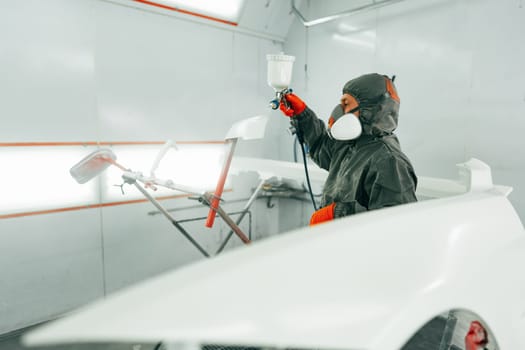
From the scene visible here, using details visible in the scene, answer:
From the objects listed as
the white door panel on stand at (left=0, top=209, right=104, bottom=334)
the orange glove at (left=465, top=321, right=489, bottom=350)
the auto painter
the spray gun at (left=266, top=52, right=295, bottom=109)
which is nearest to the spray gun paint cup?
the spray gun at (left=266, top=52, right=295, bottom=109)

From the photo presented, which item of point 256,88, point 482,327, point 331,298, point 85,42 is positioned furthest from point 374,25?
point 331,298

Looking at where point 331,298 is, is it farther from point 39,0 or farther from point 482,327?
point 39,0

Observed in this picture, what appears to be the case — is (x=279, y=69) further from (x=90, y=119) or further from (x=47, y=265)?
(x=47, y=265)

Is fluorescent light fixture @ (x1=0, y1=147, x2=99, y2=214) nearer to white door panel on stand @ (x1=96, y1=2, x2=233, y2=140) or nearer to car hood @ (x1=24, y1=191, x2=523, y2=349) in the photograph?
white door panel on stand @ (x1=96, y1=2, x2=233, y2=140)

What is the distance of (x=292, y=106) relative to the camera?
6.61 feet

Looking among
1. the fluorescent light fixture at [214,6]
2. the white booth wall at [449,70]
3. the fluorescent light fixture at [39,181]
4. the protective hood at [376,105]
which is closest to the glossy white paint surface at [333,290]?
the protective hood at [376,105]

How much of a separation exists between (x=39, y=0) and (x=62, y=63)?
437mm

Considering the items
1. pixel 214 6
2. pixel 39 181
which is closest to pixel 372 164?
pixel 39 181

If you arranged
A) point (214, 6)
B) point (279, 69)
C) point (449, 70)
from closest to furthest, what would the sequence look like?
point (279, 69) < point (449, 70) < point (214, 6)

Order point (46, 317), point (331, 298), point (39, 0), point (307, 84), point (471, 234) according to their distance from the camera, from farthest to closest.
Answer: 1. point (307, 84)
2. point (46, 317)
3. point (39, 0)
4. point (471, 234)
5. point (331, 298)

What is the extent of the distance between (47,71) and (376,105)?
236cm

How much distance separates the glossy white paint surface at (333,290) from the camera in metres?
0.44

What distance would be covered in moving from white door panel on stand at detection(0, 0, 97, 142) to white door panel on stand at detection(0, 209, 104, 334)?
657 mm

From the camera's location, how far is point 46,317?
106 inches
